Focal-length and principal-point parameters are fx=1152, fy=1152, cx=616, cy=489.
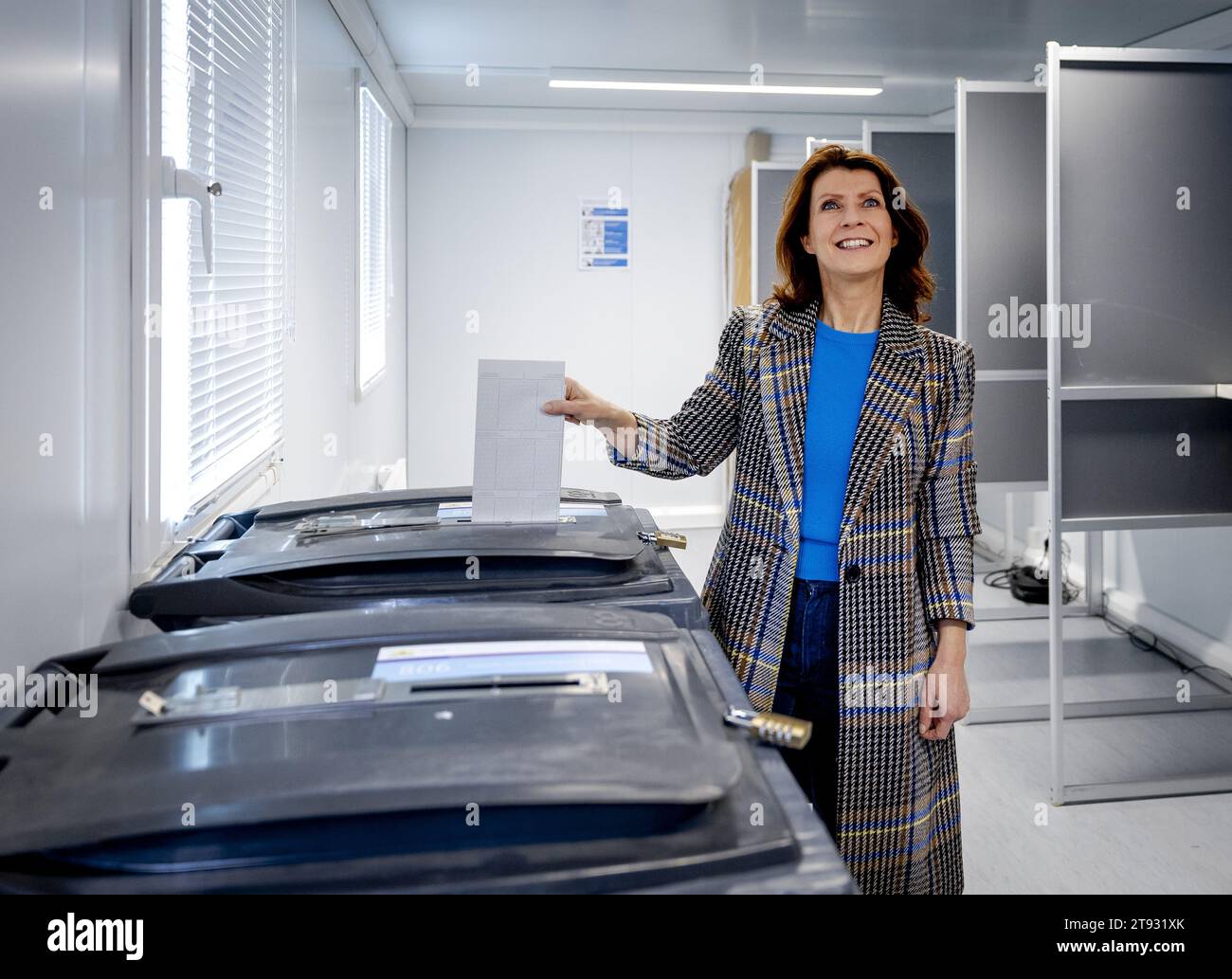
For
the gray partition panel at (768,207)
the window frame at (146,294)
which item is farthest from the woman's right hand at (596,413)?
the gray partition panel at (768,207)

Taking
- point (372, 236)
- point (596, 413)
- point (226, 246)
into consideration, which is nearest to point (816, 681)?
point (596, 413)

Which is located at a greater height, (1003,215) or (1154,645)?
(1003,215)

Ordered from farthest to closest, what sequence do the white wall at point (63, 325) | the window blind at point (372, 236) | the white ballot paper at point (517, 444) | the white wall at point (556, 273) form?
1. the white wall at point (556, 273)
2. the window blind at point (372, 236)
3. the white ballot paper at point (517, 444)
4. the white wall at point (63, 325)

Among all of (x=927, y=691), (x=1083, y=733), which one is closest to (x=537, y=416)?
(x=927, y=691)

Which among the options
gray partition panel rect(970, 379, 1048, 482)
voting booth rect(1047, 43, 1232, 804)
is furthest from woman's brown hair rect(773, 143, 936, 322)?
gray partition panel rect(970, 379, 1048, 482)

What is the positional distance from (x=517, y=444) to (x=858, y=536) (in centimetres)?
50

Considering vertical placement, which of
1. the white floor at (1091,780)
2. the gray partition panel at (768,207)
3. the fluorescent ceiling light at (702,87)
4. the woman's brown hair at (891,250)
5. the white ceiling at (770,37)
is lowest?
the white floor at (1091,780)

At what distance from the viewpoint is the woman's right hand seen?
1465mm

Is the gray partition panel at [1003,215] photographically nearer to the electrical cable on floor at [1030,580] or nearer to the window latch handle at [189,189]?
the electrical cable on floor at [1030,580]

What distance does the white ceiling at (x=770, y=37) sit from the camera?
4.00 metres

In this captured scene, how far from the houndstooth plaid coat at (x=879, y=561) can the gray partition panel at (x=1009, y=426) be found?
2107mm

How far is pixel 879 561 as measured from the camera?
1612mm

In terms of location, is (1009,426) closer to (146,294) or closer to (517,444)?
(517,444)

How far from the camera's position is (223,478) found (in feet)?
6.95
